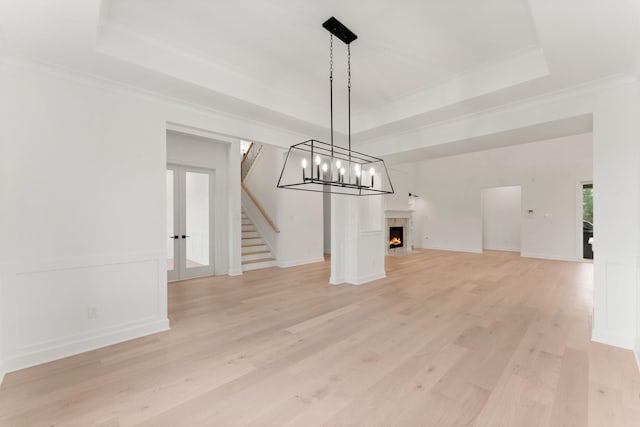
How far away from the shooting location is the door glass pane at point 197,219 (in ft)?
19.5

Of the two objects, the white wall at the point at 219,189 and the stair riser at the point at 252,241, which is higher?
the white wall at the point at 219,189

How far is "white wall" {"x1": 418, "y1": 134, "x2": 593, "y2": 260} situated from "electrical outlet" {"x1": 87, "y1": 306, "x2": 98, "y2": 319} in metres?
10.0

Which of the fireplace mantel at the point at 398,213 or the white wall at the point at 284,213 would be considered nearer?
the white wall at the point at 284,213

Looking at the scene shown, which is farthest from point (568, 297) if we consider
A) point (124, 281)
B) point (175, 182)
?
point (175, 182)

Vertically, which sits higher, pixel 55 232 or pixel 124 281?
pixel 55 232

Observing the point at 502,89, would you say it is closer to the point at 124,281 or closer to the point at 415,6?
the point at 415,6

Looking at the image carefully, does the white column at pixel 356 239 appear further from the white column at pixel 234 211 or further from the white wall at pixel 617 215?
the white wall at pixel 617 215

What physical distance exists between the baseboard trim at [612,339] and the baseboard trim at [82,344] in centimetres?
457

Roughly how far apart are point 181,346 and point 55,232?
62.0 inches

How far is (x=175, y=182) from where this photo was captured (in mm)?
5730

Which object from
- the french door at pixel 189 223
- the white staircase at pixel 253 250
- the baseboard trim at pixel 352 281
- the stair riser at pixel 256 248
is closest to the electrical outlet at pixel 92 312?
the french door at pixel 189 223

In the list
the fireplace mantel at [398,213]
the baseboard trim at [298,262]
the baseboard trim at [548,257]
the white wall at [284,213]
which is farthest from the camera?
the fireplace mantel at [398,213]

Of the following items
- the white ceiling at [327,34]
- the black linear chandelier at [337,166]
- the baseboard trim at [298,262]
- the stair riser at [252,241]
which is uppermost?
the white ceiling at [327,34]

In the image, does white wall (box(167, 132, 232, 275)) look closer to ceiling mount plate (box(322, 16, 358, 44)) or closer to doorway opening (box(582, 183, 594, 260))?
ceiling mount plate (box(322, 16, 358, 44))
